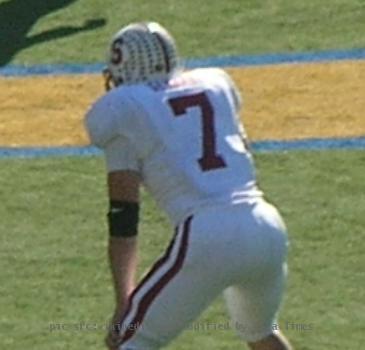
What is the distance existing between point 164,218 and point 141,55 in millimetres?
2436

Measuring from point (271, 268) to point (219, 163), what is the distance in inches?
13.1

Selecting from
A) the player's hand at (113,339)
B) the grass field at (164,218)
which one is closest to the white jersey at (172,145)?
the player's hand at (113,339)

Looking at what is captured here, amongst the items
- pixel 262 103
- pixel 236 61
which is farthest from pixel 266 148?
pixel 236 61

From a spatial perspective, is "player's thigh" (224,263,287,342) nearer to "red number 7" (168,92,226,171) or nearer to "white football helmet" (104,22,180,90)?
"red number 7" (168,92,226,171)

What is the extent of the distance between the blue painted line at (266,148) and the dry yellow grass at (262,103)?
76mm

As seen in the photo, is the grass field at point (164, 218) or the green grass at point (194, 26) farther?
the green grass at point (194, 26)

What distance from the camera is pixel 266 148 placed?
7969 millimetres

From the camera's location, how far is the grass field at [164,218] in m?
6.17

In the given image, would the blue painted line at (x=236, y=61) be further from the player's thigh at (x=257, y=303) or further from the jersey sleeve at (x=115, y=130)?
the jersey sleeve at (x=115, y=130)

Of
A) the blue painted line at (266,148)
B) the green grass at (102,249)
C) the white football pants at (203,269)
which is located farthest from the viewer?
the blue painted line at (266,148)

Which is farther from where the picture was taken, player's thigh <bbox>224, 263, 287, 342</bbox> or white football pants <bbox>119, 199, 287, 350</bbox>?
player's thigh <bbox>224, 263, 287, 342</bbox>

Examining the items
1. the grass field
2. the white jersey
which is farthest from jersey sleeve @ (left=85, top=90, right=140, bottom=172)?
the grass field

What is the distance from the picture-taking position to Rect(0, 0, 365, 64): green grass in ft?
30.8

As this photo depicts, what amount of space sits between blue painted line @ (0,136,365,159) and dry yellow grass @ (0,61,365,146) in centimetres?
8
